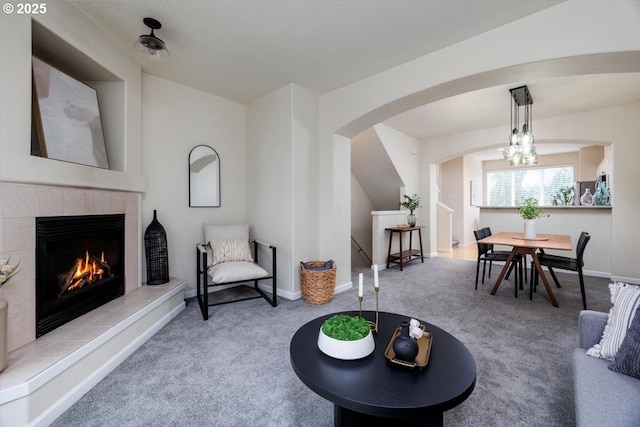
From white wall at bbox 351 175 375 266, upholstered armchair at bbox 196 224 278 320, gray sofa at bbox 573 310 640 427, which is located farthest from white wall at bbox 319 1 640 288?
white wall at bbox 351 175 375 266

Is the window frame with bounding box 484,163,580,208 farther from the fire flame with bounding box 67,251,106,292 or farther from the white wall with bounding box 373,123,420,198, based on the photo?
the fire flame with bounding box 67,251,106,292

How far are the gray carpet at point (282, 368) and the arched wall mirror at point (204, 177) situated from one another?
127 centimetres

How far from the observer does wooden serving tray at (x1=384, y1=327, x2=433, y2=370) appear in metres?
1.18

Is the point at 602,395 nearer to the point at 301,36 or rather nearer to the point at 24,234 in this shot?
the point at 301,36

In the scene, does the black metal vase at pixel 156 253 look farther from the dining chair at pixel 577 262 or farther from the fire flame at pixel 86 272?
the dining chair at pixel 577 262

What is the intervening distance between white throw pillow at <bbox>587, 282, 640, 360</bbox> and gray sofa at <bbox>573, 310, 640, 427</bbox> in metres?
0.04

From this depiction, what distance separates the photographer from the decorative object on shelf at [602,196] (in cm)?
441

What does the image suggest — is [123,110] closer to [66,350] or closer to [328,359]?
[66,350]

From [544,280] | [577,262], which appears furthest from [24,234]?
[577,262]

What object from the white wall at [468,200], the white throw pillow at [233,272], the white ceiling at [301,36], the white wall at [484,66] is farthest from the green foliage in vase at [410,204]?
the white throw pillow at [233,272]

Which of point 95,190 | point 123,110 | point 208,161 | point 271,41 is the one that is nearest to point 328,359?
point 95,190

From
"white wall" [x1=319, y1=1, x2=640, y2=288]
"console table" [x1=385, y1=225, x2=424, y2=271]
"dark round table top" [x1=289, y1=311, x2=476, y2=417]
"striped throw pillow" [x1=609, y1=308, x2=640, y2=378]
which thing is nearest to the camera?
"dark round table top" [x1=289, y1=311, x2=476, y2=417]

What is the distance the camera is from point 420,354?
1.29 metres

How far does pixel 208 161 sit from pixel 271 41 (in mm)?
1758
